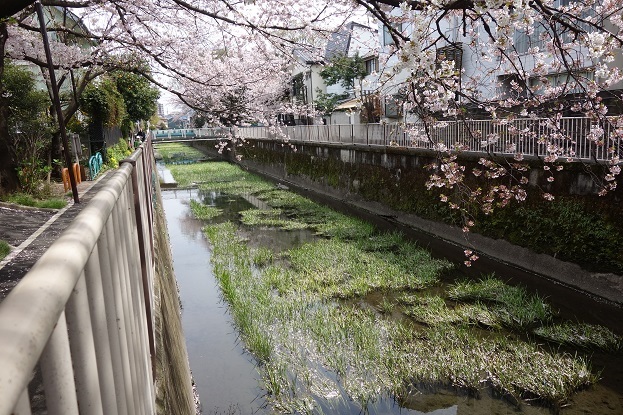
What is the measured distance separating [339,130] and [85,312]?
18.8m

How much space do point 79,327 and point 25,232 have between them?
27.2 ft

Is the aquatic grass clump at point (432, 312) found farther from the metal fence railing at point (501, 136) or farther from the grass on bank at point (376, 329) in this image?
the metal fence railing at point (501, 136)

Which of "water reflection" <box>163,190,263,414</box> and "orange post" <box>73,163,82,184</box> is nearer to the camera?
"water reflection" <box>163,190,263,414</box>

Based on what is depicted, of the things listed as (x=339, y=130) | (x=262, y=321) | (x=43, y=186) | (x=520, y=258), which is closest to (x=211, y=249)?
(x=43, y=186)

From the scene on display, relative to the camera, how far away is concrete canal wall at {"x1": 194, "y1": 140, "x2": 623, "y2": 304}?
8.13 meters

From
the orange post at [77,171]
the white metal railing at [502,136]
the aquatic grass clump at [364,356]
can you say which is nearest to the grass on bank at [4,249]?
the aquatic grass clump at [364,356]

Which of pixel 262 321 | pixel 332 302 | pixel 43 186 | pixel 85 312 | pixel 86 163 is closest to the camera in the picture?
pixel 85 312

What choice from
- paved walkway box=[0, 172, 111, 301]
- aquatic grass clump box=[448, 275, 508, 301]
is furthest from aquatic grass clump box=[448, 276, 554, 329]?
paved walkway box=[0, 172, 111, 301]

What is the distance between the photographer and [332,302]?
7.88 metres

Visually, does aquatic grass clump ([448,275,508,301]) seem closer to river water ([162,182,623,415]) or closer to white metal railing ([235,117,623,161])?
river water ([162,182,623,415])

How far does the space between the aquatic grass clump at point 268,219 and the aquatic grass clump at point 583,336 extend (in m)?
8.22

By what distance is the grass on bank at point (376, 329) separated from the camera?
5406 millimetres

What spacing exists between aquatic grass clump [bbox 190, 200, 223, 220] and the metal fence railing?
579 cm

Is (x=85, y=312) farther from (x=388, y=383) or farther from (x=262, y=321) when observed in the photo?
(x=262, y=321)
